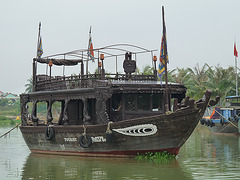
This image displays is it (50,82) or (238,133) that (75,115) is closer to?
(50,82)

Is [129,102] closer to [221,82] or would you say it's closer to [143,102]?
[143,102]

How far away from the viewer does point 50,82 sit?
1623 centimetres

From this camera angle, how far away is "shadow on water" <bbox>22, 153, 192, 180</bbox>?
11.2 metres

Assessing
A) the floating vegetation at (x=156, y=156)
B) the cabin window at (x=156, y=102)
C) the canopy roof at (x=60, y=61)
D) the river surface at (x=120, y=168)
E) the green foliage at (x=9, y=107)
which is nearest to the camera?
the river surface at (x=120, y=168)

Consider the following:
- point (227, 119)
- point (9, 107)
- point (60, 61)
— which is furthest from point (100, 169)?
point (9, 107)

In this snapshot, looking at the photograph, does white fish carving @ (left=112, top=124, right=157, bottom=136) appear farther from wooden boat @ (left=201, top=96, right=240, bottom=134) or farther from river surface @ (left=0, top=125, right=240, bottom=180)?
wooden boat @ (left=201, top=96, right=240, bottom=134)

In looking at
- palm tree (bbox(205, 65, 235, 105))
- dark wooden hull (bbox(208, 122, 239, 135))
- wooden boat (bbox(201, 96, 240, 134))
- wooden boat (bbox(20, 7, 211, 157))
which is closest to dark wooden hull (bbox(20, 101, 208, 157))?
wooden boat (bbox(20, 7, 211, 157))

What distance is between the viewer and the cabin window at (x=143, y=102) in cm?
1435

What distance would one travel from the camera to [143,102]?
14398mm

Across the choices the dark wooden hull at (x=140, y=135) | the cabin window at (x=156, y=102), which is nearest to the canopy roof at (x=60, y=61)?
the dark wooden hull at (x=140, y=135)

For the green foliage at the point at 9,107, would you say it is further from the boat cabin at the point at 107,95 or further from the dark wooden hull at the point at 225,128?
the boat cabin at the point at 107,95

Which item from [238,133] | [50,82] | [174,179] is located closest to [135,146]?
[174,179]

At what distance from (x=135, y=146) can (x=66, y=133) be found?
288 cm

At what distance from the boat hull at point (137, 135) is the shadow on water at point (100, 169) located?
363mm
